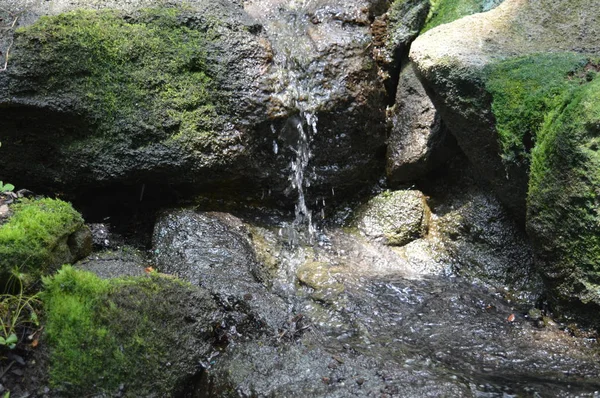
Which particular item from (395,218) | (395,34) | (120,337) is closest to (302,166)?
(395,218)

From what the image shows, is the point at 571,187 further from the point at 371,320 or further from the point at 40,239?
the point at 40,239

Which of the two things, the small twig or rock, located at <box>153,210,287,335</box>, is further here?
rock, located at <box>153,210,287,335</box>

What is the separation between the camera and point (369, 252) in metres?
4.59

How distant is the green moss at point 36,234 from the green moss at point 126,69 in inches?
32.5

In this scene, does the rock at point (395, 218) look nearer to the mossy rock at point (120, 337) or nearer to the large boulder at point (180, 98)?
the large boulder at point (180, 98)

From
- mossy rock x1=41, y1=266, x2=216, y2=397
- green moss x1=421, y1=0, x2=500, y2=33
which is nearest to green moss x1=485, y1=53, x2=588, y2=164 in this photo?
green moss x1=421, y1=0, x2=500, y2=33

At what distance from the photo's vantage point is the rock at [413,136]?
187 inches

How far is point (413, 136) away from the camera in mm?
4852

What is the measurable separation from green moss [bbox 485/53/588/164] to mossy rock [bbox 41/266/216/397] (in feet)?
7.52

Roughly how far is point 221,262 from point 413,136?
2.01 metres

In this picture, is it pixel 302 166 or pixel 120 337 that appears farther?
pixel 302 166

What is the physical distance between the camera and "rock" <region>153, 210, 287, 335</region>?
3.39 meters

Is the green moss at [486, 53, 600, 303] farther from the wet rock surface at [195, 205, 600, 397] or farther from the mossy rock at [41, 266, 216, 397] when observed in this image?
the mossy rock at [41, 266, 216, 397]

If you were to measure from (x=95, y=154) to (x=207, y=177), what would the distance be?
→ 828 millimetres
